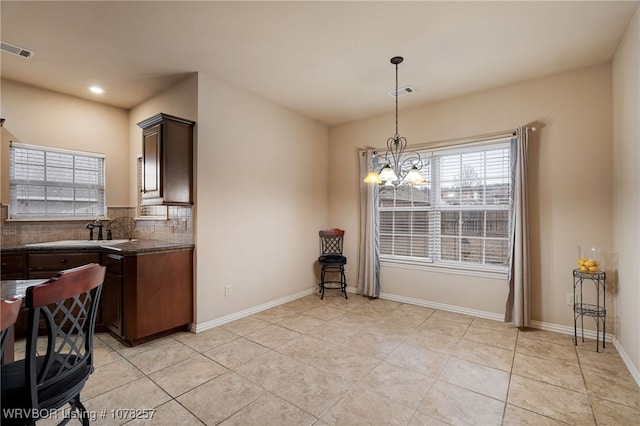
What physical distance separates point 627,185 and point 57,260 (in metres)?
5.56

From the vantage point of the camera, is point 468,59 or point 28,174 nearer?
point 468,59

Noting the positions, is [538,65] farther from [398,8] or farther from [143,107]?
[143,107]

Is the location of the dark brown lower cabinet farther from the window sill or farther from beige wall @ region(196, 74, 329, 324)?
the window sill

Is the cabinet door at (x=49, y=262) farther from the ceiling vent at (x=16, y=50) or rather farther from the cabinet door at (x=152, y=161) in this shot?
the ceiling vent at (x=16, y=50)

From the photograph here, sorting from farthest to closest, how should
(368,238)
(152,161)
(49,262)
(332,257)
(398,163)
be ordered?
(332,257) → (368,238) → (398,163) → (152,161) → (49,262)

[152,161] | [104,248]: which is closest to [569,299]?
[152,161]

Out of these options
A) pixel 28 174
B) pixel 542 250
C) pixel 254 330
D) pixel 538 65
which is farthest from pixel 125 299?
pixel 538 65

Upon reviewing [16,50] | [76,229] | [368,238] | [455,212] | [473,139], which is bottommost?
[368,238]

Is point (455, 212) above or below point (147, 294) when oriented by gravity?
above

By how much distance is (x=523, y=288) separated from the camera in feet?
11.2

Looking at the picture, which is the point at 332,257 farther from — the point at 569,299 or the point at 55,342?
the point at 55,342

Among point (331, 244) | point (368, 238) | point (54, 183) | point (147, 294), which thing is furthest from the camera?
point (331, 244)

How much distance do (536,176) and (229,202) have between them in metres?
3.62

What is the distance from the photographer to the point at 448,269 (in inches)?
161
